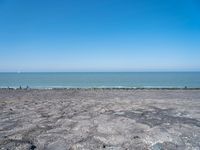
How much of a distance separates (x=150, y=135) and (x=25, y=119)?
5.43m

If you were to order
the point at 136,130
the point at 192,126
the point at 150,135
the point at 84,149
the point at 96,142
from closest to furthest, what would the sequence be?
the point at 84,149 → the point at 96,142 → the point at 150,135 → the point at 136,130 → the point at 192,126

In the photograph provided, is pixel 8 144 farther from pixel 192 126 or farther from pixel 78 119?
pixel 192 126

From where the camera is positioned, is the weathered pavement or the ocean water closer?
the weathered pavement

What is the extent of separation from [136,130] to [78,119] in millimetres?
2735

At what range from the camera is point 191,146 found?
5.32m

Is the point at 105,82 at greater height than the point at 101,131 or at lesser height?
lesser

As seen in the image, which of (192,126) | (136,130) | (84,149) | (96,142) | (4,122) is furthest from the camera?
(4,122)

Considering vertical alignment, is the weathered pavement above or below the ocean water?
above

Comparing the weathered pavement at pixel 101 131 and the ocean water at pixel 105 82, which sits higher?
the weathered pavement at pixel 101 131

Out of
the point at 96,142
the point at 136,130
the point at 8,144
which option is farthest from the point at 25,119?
the point at 136,130

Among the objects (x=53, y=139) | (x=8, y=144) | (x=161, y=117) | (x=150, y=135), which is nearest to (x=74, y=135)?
(x=53, y=139)

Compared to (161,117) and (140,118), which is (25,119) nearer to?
(140,118)

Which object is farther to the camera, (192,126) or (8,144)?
(192,126)

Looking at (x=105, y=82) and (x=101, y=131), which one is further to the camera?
(x=105, y=82)
